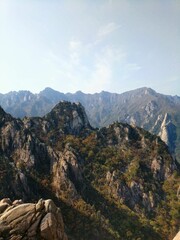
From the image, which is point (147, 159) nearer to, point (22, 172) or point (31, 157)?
point (31, 157)


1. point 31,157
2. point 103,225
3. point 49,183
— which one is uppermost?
point 31,157

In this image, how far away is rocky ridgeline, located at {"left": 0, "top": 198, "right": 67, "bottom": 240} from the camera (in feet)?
111

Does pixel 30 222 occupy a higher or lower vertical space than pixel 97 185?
higher

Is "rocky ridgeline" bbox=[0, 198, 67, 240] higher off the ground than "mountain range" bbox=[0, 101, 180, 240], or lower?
higher

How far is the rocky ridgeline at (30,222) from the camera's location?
34.0m

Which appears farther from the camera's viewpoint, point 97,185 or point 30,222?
point 97,185

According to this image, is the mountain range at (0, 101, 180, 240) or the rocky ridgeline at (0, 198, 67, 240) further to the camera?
the mountain range at (0, 101, 180, 240)

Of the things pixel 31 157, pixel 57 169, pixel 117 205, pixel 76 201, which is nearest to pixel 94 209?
pixel 76 201

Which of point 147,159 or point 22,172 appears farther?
point 147,159

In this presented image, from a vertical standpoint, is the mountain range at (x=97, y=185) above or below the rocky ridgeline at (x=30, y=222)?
below

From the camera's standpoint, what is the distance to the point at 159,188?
6634 inches

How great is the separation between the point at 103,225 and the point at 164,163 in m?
72.5

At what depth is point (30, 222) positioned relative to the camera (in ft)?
114

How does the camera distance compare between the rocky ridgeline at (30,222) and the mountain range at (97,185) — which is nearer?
the rocky ridgeline at (30,222)
